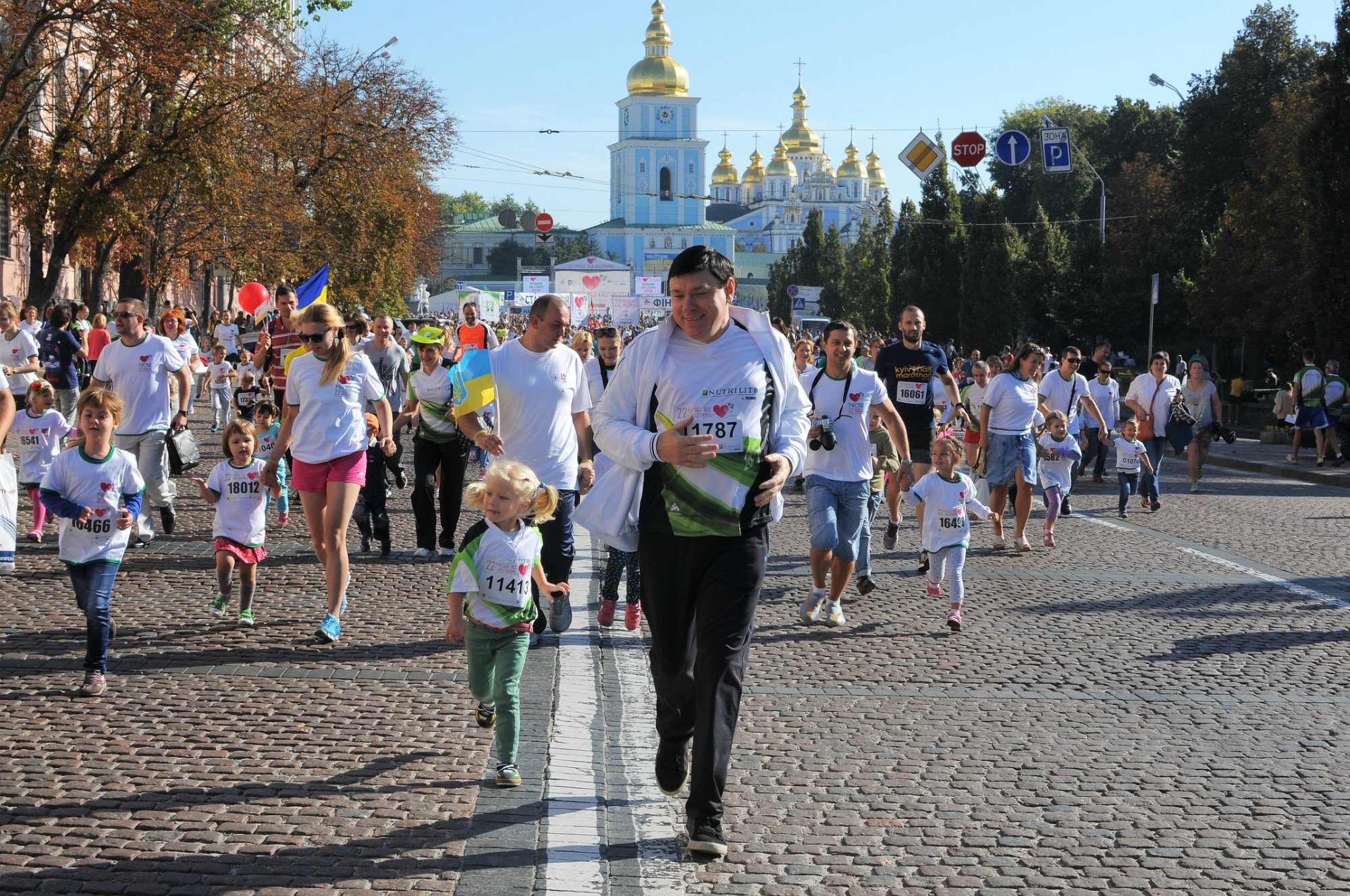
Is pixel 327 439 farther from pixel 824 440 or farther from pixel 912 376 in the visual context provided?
pixel 912 376

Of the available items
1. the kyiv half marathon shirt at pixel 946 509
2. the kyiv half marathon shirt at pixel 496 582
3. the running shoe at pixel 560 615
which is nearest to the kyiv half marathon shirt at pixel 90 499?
the kyiv half marathon shirt at pixel 496 582

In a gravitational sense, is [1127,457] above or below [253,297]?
below

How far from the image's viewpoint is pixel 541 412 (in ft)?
24.2

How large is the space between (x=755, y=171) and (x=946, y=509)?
186 metres

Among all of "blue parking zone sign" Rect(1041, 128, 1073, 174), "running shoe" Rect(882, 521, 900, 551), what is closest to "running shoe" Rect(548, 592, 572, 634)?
"running shoe" Rect(882, 521, 900, 551)

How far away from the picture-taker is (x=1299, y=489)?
19.7 m

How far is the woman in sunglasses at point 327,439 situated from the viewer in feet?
25.2

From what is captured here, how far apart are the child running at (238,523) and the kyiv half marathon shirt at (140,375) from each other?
269 centimetres

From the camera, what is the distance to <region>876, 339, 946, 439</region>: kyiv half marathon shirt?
11.1 metres

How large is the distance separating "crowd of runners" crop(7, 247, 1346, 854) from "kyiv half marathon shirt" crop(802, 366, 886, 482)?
15 mm

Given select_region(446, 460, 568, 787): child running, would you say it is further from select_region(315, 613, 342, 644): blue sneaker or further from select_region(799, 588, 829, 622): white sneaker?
select_region(799, 588, 829, 622): white sneaker

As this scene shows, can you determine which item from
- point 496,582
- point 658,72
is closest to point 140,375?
point 496,582

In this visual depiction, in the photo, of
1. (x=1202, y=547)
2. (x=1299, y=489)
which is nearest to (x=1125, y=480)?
(x=1202, y=547)

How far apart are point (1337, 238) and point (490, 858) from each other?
25.8 meters
